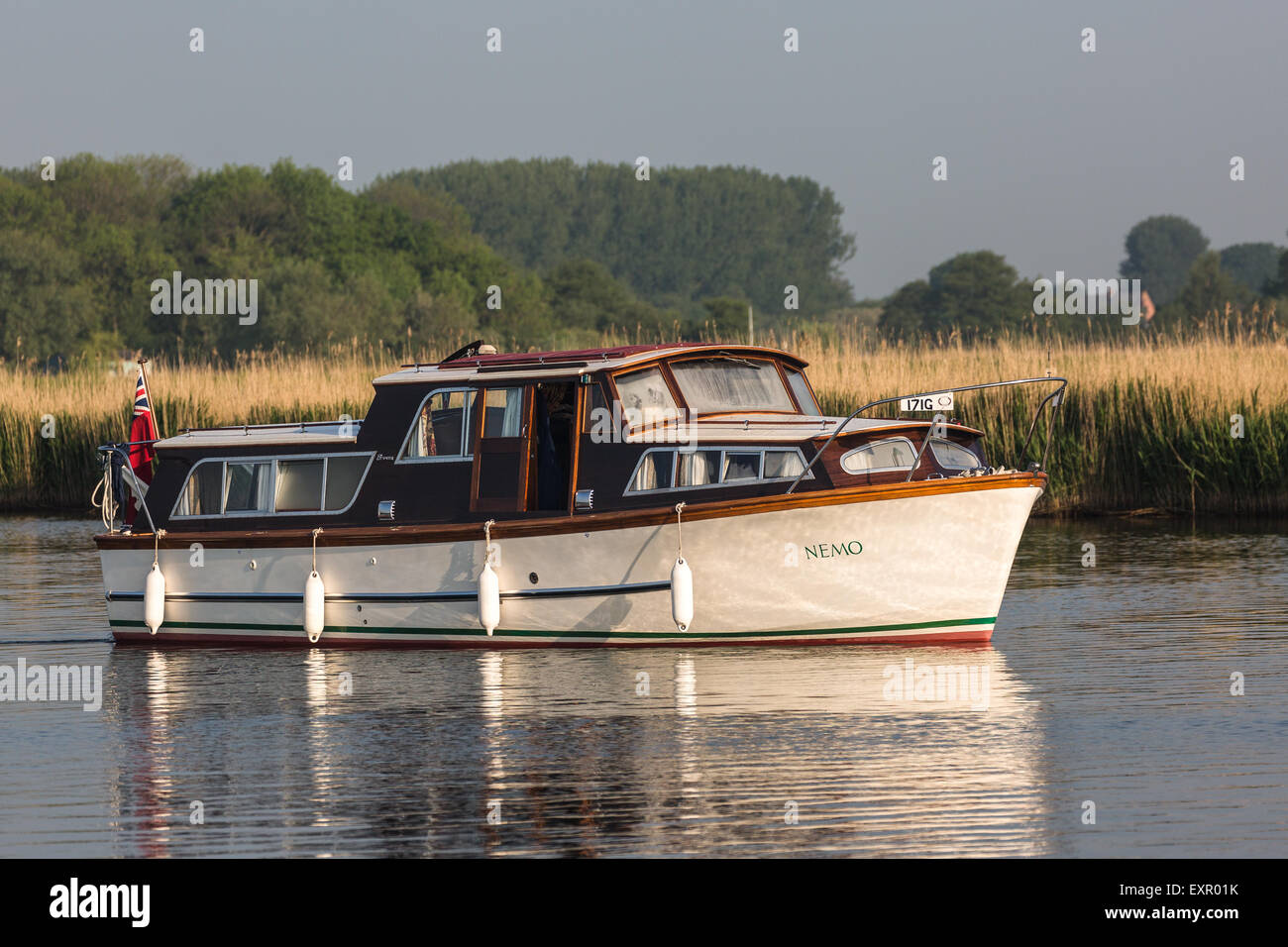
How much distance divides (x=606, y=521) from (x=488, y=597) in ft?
3.95

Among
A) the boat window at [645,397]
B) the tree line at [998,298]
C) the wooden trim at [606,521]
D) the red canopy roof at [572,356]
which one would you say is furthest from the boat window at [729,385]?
the tree line at [998,298]

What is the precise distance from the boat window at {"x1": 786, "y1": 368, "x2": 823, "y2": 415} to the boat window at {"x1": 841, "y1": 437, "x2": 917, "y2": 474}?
1622mm

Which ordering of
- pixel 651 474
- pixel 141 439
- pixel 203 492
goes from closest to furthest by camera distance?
pixel 651 474
pixel 203 492
pixel 141 439

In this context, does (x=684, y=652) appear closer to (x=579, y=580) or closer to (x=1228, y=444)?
(x=579, y=580)

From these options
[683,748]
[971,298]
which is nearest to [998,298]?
[971,298]

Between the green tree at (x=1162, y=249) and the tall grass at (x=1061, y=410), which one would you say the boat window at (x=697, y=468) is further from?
the green tree at (x=1162, y=249)

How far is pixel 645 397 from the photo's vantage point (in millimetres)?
14555

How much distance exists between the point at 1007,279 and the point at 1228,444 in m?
59.8

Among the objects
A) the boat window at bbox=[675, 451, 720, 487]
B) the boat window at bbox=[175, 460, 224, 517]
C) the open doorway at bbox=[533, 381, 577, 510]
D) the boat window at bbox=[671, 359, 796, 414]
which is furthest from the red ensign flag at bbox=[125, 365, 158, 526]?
the boat window at bbox=[675, 451, 720, 487]

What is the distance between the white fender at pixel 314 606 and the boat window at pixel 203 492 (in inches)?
54.1

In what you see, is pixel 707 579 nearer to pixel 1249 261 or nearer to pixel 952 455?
pixel 952 455

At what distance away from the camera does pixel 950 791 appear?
9.23 m

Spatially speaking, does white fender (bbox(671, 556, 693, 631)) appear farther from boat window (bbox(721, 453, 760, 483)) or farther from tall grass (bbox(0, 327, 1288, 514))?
tall grass (bbox(0, 327, 1288, 514))
